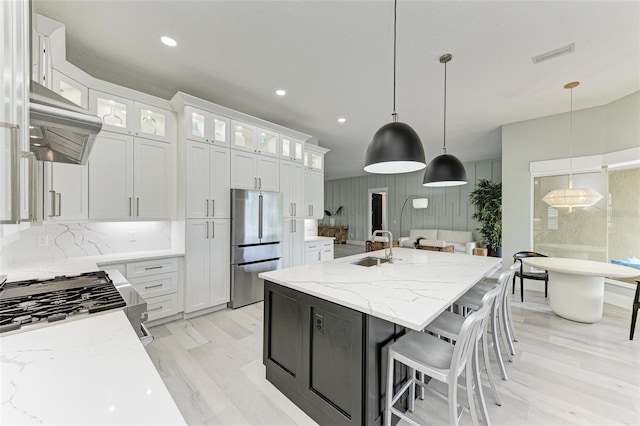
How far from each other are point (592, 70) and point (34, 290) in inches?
214

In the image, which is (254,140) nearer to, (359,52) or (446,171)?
(359,52)

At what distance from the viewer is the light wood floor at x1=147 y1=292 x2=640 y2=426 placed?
68.9 inches

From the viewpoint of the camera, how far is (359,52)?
2.59 meters

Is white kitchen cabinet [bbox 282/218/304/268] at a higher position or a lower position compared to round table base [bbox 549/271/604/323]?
higher

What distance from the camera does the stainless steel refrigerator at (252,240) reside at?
359cm

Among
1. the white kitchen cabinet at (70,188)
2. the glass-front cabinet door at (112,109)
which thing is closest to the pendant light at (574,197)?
the glass-front cabinet door at (112,109)

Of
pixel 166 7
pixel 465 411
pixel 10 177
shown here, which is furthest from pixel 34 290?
pixel 465 411

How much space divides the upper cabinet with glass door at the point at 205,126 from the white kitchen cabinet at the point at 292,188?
3.51 feet

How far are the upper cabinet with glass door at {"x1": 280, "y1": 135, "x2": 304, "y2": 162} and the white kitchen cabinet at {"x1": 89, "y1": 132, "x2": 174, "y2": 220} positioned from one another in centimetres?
169

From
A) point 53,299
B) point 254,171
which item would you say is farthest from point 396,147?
point 254,171

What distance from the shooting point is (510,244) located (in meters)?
4.66

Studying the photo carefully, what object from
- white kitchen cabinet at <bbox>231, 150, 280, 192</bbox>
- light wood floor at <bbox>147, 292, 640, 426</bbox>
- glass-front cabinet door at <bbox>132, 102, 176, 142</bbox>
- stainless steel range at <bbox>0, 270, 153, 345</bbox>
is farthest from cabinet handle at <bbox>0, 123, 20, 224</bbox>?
white kitchen cabinet at <bbox>231, 150, 280, 192</bbox>

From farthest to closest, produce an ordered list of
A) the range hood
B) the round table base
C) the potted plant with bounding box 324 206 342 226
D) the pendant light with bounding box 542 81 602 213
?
the potted plant with bounding box 324 206 342 226 < the pendant light with bounding box 542 81 602 213 < the round table base < the range hood

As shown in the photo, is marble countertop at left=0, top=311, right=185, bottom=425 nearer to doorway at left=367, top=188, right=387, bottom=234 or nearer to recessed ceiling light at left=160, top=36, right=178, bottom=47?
recessed ceiling light at left=160, top=36, right=178, bottom=47
